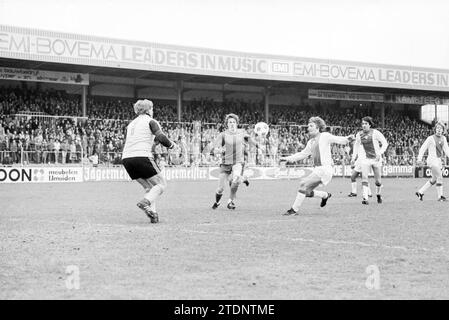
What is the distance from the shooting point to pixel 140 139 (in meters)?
11.5

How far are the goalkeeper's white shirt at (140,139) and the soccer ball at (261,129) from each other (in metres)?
27.8

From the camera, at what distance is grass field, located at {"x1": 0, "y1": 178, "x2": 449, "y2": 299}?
571 cm

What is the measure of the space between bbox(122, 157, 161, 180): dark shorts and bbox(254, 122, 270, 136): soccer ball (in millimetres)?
27865

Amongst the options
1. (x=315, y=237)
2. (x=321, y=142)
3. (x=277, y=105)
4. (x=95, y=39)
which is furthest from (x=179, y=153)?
(x=315, y=237)

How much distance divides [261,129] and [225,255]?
1261 inches

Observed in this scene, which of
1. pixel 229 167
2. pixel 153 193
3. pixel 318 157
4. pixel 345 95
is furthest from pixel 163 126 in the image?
pixel 153 193

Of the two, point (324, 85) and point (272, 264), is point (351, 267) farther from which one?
point (324, 85)

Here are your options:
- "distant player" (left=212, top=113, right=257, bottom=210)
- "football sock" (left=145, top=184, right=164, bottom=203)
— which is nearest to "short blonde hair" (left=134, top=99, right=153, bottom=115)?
"football sock" (left=145, top=184, right=164, bottom=203)

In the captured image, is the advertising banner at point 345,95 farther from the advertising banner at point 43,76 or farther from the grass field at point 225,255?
the grass field at point 225,255

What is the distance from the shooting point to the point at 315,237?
31.0 feet

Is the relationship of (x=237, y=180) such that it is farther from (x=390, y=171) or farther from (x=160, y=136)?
(x=390, y=171)

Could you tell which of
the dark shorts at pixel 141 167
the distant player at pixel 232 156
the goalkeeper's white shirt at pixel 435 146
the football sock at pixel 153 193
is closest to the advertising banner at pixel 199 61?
the distant player at pixel 232 156

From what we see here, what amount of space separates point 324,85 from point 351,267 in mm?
39513

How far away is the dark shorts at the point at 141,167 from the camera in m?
11.4
